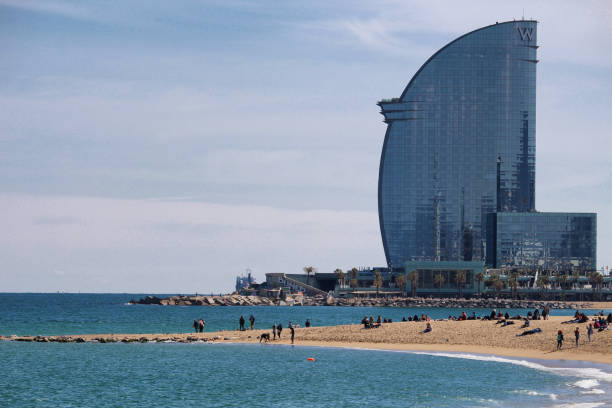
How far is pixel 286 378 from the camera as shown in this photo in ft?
225

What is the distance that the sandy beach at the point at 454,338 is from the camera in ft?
262

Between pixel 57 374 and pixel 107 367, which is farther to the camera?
pixel 107 367

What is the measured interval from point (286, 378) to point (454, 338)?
99.3 feet

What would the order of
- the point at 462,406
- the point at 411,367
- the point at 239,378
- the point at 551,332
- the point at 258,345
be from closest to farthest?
the point at 462,406 < the point at 239,378 < the point at 411,367 < the point at 551,332 < the point at 258,345

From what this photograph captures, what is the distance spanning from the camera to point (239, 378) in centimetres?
6869

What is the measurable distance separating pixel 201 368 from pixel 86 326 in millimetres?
72544

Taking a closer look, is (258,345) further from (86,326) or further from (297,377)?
(86,326)

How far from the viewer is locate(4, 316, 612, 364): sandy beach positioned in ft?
262

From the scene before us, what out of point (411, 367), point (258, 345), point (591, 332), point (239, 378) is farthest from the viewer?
point (258, 345)

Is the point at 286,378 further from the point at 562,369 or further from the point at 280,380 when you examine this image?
the point at 562,369

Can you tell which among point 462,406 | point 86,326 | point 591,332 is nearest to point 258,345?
point 591,332

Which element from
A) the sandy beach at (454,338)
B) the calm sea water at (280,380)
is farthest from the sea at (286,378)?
the sandy beach at (454,338)

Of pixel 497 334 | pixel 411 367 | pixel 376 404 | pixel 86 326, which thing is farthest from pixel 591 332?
pixel 86 326

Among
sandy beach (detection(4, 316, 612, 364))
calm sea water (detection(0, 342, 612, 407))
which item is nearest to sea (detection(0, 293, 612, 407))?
calm sea water (detection(0, 342, 612, 407))
